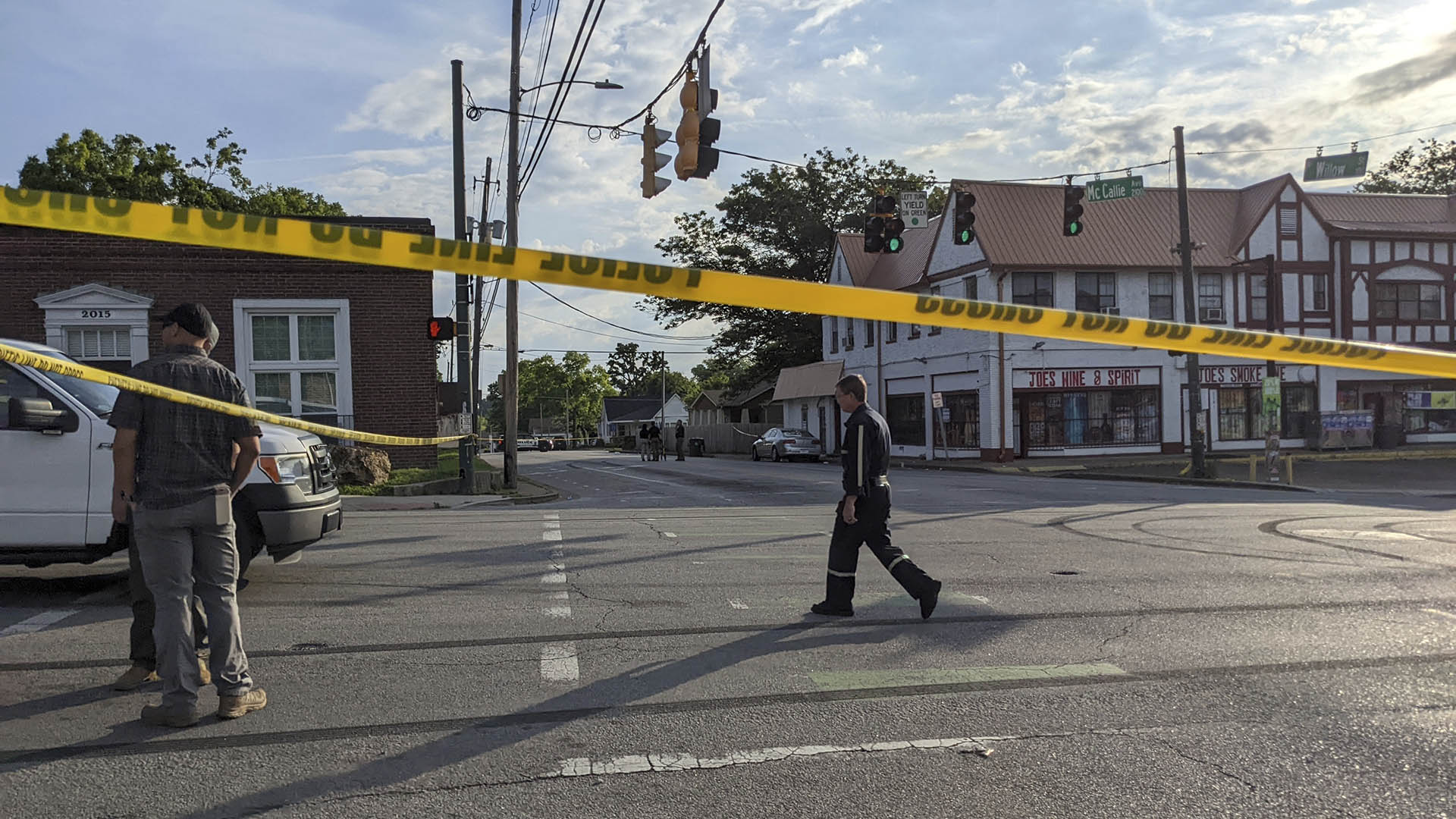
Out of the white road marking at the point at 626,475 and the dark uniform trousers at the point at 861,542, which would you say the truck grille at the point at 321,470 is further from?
the white road marking at the point at 626,475

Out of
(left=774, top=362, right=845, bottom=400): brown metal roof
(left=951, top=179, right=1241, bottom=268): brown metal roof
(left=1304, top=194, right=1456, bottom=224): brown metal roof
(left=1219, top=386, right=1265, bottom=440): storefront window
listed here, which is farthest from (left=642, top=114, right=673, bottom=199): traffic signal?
(left=1304, top=194, right=1456, bottom=224): brown metal roof

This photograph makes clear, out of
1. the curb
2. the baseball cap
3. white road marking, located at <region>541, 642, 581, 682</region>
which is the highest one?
the baseball cap

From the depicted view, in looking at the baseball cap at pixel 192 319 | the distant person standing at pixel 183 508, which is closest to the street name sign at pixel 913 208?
the baseball cap at pixel 192 319

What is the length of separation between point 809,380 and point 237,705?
145 ft

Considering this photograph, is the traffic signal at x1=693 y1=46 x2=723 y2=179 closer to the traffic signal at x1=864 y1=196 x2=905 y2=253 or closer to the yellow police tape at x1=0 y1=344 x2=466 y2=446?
the traffic signal at x1=864 y1=196 x2=905 y2=253

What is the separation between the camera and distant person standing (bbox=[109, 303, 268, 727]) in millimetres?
4660

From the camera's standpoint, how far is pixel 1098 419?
3547 cm

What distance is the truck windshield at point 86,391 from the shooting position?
284 inches

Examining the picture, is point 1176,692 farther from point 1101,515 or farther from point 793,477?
point 793,477

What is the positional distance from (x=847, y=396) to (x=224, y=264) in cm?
1642

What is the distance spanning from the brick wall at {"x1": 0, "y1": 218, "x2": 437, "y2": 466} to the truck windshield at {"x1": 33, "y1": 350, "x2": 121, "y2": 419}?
40.5 feet

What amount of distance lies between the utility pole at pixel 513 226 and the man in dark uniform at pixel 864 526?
1442cm

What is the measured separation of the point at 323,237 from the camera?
14.3 feet

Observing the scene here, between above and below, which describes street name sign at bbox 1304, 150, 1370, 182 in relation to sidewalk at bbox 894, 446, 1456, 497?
above
